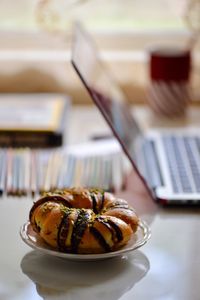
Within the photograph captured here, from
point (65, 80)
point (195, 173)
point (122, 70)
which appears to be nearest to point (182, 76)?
point (122, 70)

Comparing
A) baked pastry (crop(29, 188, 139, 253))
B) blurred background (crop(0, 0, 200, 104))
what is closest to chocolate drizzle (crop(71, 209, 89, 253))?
baked pastry (crop(29, 188, 139, 253))

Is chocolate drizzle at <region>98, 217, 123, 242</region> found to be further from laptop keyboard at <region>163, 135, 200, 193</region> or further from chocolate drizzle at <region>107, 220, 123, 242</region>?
laptop keyboard at <region>163, 135, 200, 193</region>

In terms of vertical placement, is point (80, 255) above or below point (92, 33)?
above

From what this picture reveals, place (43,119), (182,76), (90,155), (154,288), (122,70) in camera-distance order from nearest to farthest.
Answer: (154,288)
(90,155)
(43,119)
(182,76)
(122,70)

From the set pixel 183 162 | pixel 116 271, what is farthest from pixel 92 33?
pixel 116 271

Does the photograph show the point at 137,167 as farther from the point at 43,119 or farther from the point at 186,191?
the point at 43,119

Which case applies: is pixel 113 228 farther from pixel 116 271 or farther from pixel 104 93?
pixel 104 93
